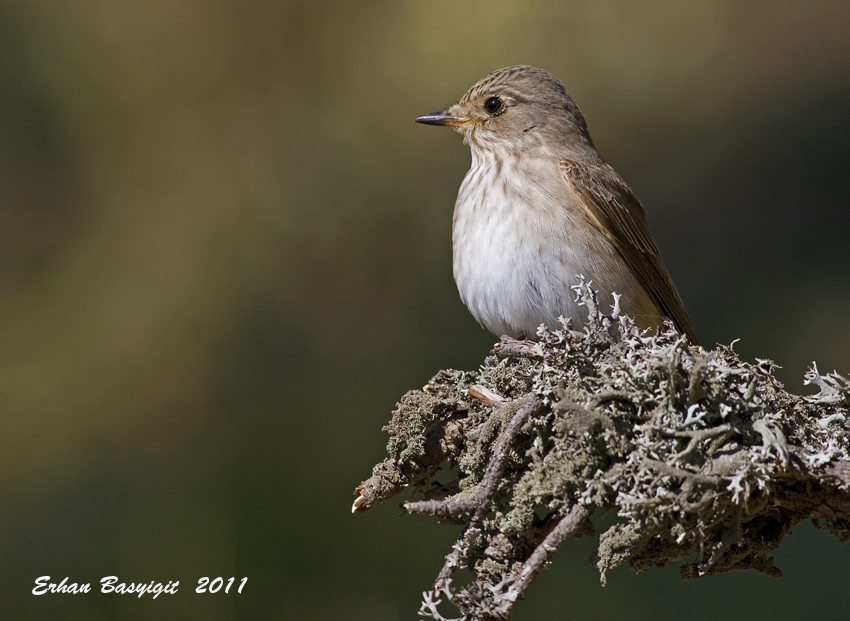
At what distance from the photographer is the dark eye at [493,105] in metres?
4.13

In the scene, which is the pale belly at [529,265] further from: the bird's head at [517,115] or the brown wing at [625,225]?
the bird's head at [517,115]

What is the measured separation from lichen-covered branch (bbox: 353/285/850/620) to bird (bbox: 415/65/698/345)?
3.73 ft

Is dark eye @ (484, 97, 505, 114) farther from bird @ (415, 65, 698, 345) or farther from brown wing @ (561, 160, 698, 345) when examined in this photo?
brown wing @ (561, 160, 698, 345)

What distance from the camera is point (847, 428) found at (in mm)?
2086

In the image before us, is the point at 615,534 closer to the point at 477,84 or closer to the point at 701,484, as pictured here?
the point at 701,484

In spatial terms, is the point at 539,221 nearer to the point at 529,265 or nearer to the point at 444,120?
the point at 529,265

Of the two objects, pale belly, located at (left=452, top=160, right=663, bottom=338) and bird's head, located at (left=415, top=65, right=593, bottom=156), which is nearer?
pale belly, located at (left=452, top=160, right=663, bottom=338)

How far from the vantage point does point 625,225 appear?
12.6 ft

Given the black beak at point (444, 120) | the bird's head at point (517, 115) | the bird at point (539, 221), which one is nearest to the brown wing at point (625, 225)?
the bird at point (539, 221)

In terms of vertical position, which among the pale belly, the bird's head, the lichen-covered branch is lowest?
the lichen-covered branch

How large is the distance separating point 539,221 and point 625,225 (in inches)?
18.5

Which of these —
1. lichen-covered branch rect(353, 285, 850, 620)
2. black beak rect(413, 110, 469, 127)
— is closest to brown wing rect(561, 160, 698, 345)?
black beak rect(413, 110, 469, 127)

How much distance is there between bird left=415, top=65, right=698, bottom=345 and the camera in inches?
137

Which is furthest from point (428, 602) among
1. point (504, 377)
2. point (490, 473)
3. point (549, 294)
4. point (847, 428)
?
point (549, 294)
